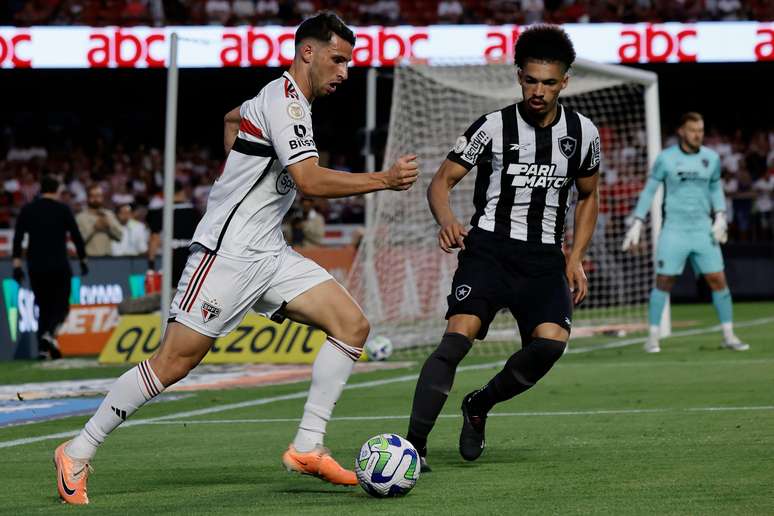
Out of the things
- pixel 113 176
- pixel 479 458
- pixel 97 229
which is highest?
pixel 113 176

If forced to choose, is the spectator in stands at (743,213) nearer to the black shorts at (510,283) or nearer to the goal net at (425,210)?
the goal net at (425,210)

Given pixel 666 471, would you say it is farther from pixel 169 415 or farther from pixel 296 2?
pixel 296 2

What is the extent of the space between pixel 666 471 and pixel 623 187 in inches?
664

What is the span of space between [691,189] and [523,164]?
7.21m

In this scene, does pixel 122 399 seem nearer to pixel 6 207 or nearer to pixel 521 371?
pixel 521 371

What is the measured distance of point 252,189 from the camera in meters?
6.30

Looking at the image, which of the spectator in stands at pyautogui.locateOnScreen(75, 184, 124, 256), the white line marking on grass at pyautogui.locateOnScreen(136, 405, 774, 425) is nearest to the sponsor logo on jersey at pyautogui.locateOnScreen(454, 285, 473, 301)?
the white line marking on grass at pyautogui.locateOnScreen(136, 405, 774, 425)

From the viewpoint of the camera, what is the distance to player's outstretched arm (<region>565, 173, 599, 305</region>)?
7.07 metres

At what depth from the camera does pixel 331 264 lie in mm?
Answer: 19781

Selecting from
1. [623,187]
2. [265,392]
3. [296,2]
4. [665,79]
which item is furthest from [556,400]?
[665,79]

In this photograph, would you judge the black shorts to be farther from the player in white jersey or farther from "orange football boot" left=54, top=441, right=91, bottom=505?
"orange football boot" left=54, top=441, right=91, bottom=505

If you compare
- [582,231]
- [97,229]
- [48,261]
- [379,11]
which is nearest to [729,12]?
[379,11]

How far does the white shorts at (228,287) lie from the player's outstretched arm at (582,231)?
136cm

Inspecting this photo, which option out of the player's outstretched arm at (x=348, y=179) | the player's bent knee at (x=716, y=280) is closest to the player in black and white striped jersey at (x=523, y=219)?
the player's outstretched arm at (x=348, y=179)
